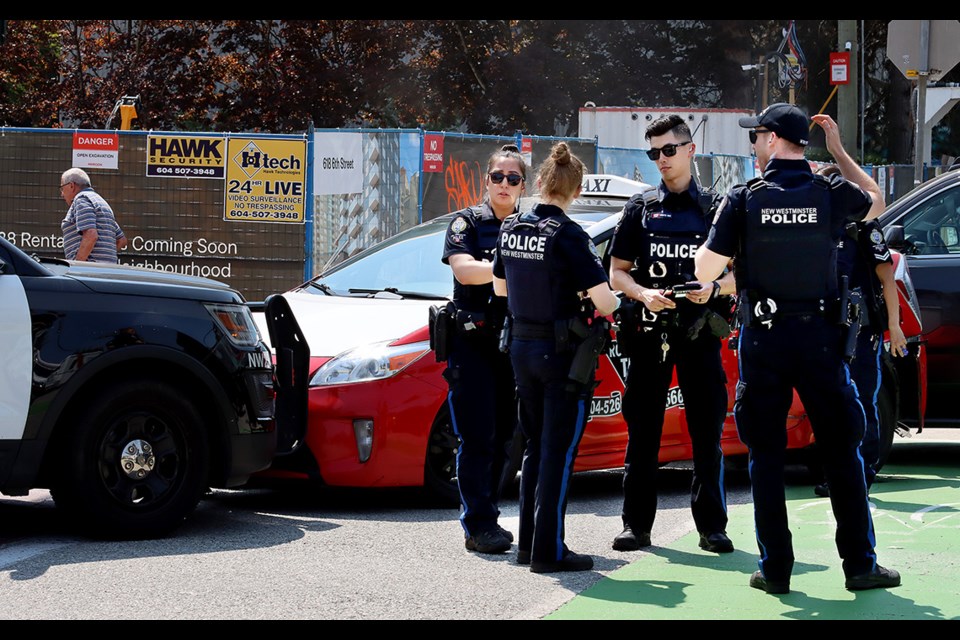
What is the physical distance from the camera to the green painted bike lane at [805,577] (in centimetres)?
529

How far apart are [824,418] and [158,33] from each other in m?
26.0

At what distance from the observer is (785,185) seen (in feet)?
17.9

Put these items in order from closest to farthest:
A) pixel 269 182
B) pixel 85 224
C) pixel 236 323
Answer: pixel 236 323 < pixel 85 224 < pixel 269 182

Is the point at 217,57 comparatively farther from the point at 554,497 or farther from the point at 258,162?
the point at 554,497

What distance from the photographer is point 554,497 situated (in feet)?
19.4

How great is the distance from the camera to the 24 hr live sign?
52.1 ft

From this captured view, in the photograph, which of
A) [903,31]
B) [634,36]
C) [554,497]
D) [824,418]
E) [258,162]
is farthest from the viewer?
[634,36]

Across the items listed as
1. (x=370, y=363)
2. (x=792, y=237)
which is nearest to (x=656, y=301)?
(x=792, y=237)

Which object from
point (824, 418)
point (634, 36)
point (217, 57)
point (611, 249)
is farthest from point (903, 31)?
point (634, 36)

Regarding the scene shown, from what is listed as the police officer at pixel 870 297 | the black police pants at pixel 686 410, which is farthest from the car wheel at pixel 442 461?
the police officer at pixel 870 297

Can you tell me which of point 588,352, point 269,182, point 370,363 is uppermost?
point 269,182

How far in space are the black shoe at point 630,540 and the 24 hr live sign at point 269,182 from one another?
389 inches

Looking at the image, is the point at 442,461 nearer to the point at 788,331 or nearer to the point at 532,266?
the point at 532,266

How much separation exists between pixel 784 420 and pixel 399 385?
2.23 m
